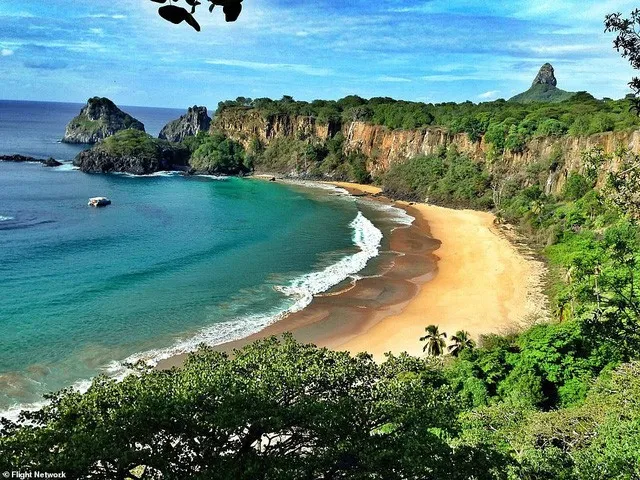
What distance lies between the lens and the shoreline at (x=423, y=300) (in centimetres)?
3066

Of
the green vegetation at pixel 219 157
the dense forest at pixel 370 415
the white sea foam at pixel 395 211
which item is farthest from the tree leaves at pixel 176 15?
the green vegetation at pixel 219 157

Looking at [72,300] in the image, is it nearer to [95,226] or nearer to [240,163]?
[95,226]

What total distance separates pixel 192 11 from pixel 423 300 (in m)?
34.7

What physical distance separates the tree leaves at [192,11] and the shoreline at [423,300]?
2438cm

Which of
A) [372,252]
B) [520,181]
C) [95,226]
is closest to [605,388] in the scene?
[372,252]

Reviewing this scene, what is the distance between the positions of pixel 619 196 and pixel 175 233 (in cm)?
4731

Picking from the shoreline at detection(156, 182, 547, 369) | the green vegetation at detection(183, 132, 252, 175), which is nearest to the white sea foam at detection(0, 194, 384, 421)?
the shoreline at detection(156, 182, 547, 369)

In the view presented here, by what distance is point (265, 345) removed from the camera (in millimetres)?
15648

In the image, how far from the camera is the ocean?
90.1 feet

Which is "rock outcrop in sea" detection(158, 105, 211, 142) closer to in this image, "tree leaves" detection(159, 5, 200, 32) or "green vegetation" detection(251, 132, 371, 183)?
"green vegetation" detection(251, 132, 371, 183)

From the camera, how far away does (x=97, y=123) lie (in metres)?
149

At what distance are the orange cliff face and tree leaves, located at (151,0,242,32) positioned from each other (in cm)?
4746

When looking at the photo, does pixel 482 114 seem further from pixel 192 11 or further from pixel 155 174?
pixel 192 11

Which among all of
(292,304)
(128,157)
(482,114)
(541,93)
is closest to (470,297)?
(292,304)
